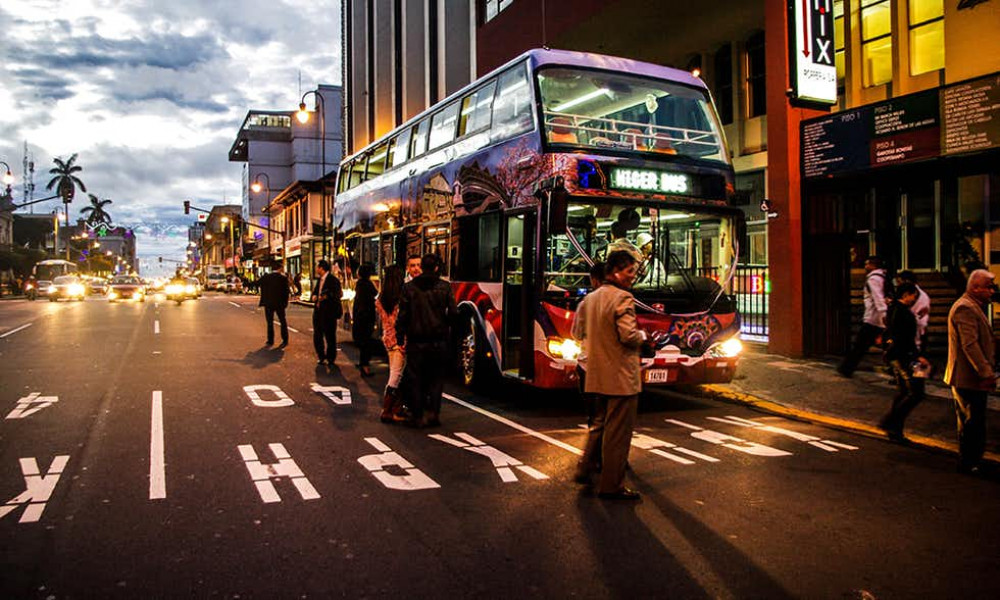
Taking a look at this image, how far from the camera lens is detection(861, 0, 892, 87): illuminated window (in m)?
14.2

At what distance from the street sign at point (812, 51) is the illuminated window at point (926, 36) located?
1.73 metres

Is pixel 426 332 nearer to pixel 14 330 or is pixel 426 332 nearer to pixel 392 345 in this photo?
pixel 392 345

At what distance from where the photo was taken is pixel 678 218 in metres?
9.15

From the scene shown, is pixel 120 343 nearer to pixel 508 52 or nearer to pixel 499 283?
pixel 499 283

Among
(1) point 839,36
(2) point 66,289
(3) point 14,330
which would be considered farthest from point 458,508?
(2) point 66,289

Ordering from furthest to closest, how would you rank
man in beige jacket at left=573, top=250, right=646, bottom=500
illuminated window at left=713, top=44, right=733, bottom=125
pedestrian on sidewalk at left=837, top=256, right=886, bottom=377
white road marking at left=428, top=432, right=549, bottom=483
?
illuminated window at left=713, top=44, right=733, bottom=125, pedestrian on sidewalk at left=837, top=256, right=886, bottom=377, white road marking at left=428, top=432, right=549, bottom=483, man in beige jacket at left=573, top=250, right=646, bottom=500

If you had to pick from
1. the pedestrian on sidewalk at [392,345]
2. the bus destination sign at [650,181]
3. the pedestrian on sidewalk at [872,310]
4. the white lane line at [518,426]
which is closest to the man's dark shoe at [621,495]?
the white lane line at [518,426]

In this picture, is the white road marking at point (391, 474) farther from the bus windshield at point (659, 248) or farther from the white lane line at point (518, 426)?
the bus windshield at point (659, 248)

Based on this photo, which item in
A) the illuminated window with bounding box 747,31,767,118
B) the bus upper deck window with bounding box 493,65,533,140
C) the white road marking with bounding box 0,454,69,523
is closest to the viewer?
the white road marking with bounding box 0,454,69,523

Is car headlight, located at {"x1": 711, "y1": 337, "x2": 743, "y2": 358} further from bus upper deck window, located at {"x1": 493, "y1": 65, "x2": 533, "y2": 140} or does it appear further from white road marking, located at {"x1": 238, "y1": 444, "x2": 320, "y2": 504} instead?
white road marking, located at {"x1": 238, "y1": 444, "x2": 320, "y2": 504}

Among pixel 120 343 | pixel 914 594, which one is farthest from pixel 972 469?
pixel 120 343

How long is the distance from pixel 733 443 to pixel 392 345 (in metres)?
3.88

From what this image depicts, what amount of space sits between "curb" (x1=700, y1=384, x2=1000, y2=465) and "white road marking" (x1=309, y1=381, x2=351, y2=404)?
514cm

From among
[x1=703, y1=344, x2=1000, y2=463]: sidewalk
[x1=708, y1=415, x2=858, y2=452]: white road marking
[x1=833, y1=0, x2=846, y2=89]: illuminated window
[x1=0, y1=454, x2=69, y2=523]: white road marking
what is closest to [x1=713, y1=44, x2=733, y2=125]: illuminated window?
[x1=833, y1=0, x2=846, y2=89]: illuminated window
